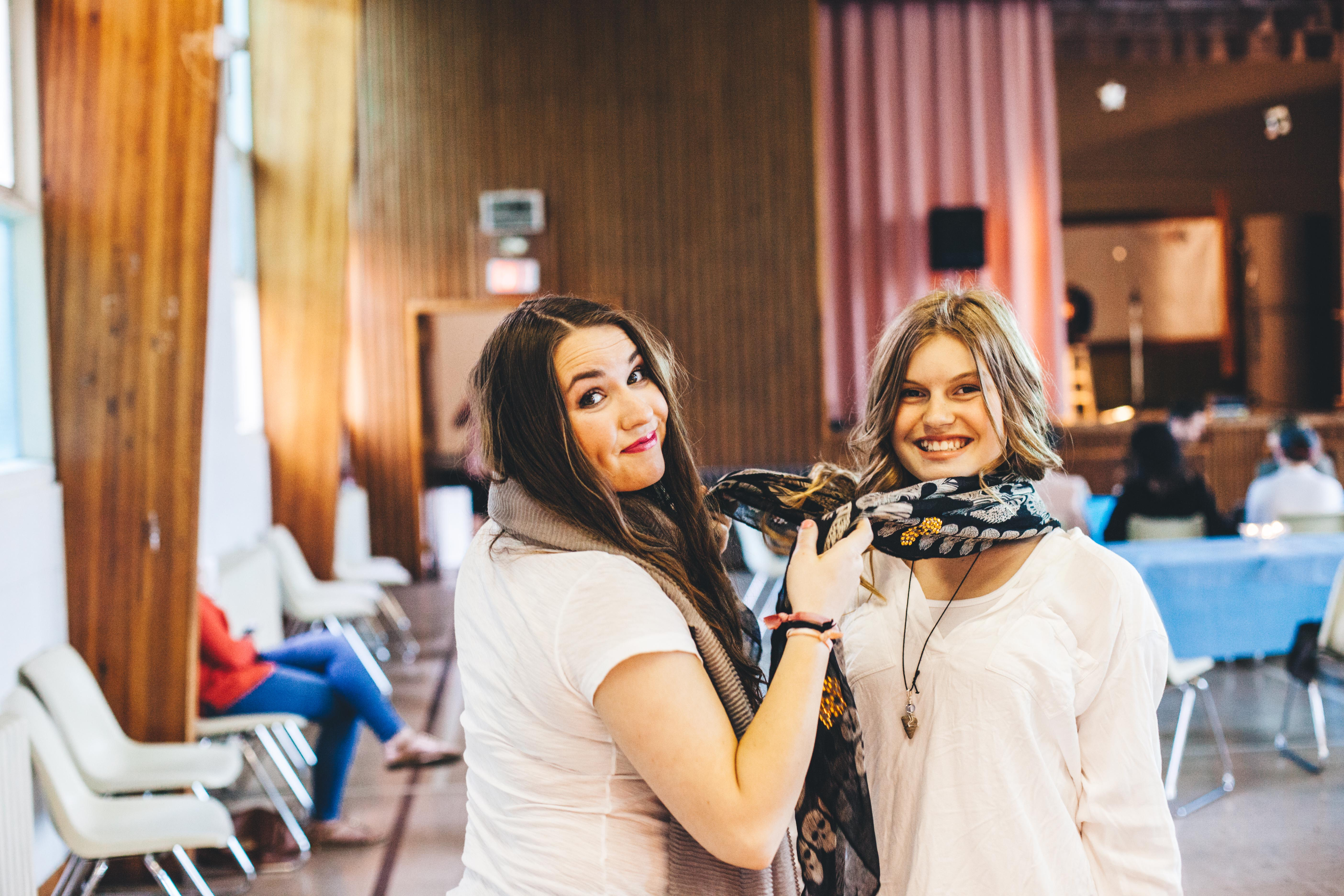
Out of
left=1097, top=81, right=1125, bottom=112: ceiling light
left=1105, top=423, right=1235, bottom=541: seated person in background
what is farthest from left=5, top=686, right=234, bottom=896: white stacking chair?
left=1097, top=81, right=1125, bottom=112: ceiling light

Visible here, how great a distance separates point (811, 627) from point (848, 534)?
0.76 feet

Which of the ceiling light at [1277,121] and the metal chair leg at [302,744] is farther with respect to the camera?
the ceiling light at [1277,121]

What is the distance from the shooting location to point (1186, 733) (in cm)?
439

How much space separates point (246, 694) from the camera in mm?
3928

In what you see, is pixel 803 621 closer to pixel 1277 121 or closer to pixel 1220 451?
pixel 1220 451

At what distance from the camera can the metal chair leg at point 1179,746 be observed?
4012 millimetres

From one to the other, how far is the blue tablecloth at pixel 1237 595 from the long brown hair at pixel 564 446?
352cm

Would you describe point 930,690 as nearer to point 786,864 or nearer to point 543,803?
point 786,864

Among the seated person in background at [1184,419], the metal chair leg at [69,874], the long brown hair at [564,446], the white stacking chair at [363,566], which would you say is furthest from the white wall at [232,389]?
the seated person in background at [1184,419]

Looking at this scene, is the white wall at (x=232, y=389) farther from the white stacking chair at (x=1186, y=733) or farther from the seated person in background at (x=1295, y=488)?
the seated person in background at (x=1295, y=488)

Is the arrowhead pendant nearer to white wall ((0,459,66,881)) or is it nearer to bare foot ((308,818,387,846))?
white wall ((0,459,66,881))

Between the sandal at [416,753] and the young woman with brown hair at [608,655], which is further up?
the young woman with brown hair at [608,655]

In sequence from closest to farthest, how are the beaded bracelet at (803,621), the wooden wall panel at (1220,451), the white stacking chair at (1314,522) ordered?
the beaded bracelet at (803,621), the white stacking chair at (1314,522), the wooden wall panel at (1220,451)

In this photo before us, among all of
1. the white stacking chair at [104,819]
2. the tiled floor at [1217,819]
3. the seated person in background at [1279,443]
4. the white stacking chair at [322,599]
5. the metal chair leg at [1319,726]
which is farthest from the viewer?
the white stacking chair at [322,599]
